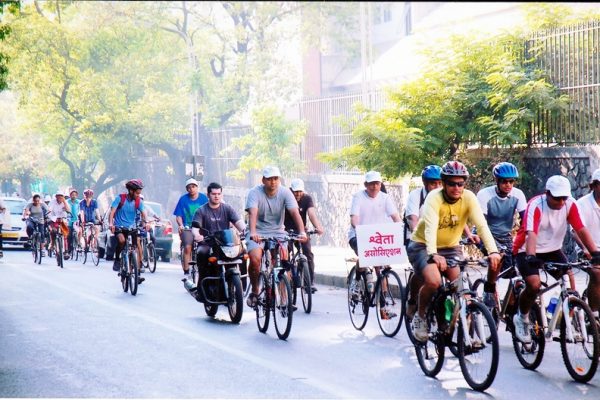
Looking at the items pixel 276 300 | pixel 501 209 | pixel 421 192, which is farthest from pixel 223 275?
pixel 501 209

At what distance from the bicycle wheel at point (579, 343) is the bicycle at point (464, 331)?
0.80 meters

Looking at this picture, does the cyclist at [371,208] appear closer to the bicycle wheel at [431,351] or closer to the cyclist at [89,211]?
the bicycle wheel at [431,351]

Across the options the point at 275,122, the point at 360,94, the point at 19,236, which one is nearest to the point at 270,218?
the point at 360,94

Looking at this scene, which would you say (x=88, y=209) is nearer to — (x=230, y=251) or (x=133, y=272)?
(x=133, y=272)

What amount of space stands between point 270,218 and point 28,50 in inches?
1363

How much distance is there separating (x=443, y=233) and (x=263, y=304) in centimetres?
369

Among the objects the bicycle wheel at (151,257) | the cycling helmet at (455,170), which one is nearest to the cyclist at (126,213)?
the bicycle wheel at (151,257)

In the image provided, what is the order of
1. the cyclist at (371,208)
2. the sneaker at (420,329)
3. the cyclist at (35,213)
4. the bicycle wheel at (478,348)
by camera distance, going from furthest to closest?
the cyclist at (35,213), the cyclist at (371,208), the sneaker at (420,329), the bicycle wheel at (478,348)

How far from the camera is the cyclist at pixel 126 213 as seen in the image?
1762cm

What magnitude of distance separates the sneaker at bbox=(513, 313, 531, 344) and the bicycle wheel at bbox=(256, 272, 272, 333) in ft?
11.0

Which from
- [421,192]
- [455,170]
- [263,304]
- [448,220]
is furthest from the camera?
[263,304]

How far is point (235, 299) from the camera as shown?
1276cm

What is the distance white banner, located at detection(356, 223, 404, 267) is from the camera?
11795mm

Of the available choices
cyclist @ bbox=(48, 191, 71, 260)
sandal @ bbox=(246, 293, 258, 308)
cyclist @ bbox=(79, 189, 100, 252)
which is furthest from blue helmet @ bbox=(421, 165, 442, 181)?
cyclist @ bbox=(48, 191, 71, 260)
